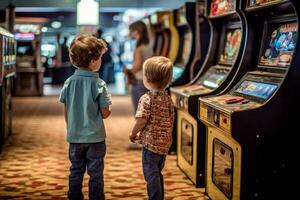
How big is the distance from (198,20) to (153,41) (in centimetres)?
364

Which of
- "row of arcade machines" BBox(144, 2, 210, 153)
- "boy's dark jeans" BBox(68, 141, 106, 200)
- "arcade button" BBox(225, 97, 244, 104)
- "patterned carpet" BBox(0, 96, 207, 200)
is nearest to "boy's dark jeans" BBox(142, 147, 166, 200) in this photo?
"boy's dark jeans" BBox(68, 141, 106, 200)

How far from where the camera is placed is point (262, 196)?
12.6 ft

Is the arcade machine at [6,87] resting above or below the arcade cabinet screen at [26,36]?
below

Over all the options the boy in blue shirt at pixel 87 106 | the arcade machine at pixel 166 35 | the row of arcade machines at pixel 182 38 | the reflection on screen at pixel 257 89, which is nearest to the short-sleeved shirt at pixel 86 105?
the boy in blue shirt at pixel 87 106

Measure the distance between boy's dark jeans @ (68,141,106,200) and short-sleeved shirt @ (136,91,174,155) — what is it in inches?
13.2

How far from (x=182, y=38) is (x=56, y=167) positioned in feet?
8.50

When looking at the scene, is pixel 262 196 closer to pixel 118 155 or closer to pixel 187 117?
pixel 187 117

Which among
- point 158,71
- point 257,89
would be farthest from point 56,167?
point 257,89

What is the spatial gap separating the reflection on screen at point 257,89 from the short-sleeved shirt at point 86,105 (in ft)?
3.19

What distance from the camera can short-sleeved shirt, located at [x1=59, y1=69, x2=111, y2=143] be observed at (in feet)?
12.8

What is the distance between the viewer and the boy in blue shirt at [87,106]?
153 inches

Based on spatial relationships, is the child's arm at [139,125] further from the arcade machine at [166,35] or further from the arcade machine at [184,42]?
the arcade machine at [166,35]

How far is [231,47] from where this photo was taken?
16.8 ft

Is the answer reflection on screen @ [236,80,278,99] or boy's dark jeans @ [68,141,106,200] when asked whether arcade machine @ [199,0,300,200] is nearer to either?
reflection on screen @ [236,80,278,99]
